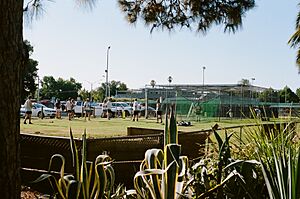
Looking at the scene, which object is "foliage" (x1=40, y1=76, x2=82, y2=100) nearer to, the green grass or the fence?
the green grass

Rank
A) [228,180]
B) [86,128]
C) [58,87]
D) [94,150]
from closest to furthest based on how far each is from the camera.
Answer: [228,180] < [94,150] < [86,128] < [58,87]

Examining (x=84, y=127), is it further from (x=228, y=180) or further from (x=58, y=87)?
(x=58, y=87)

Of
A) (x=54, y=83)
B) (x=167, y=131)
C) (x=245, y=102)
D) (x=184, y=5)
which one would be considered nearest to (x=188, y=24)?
(x=184, y=5)

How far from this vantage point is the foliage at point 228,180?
2.85 metres

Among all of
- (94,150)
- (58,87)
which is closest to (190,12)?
(94,150)

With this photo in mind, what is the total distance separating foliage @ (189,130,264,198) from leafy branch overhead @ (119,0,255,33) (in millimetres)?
4179

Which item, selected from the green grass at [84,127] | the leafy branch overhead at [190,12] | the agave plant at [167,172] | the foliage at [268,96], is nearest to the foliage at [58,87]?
the foliage at [268,96]

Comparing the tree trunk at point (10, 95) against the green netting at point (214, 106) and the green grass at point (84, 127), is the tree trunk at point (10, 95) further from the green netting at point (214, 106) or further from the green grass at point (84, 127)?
the green netting at point (214, 106)

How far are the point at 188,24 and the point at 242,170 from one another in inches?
195

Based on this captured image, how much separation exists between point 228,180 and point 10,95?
5.26ft

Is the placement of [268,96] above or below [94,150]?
above

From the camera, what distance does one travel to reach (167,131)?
3023mm

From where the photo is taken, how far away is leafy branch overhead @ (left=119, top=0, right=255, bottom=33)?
6.96 m

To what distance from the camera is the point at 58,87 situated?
93625mm
